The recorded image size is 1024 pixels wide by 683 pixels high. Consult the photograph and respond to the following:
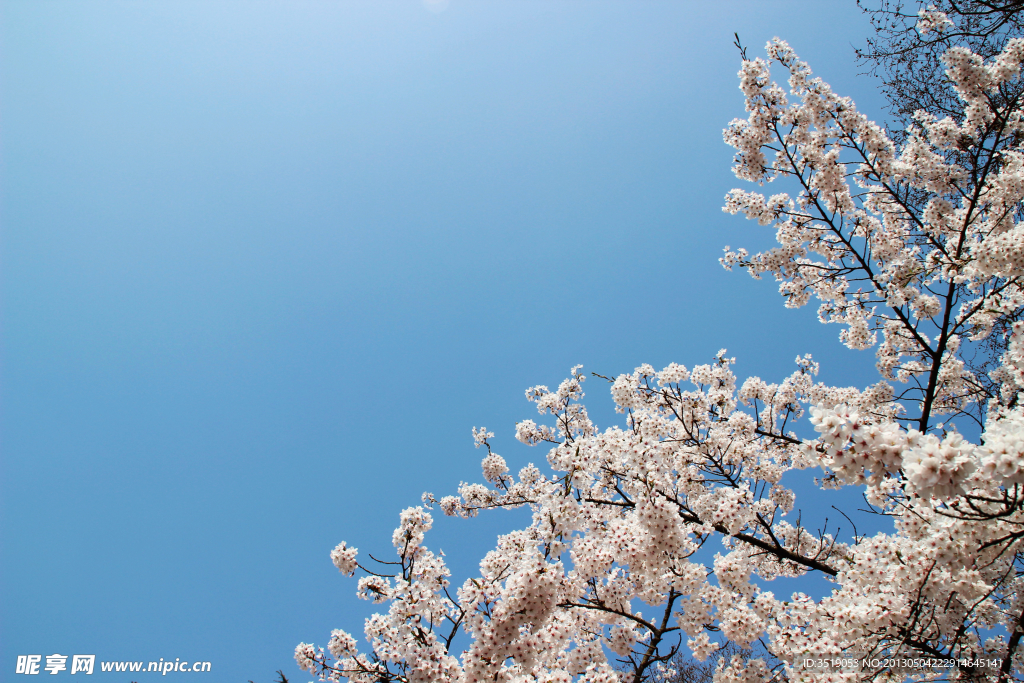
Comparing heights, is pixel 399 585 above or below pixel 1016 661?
above

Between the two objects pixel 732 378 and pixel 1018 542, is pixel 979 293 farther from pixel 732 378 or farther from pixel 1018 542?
pixel 1018 542

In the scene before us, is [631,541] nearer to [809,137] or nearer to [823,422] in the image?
[823,422]

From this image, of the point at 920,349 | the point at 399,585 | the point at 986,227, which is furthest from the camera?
the point at 920,349

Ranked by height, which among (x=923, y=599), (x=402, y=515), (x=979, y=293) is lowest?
(x=923, y=599)

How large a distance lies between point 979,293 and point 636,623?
881 cm

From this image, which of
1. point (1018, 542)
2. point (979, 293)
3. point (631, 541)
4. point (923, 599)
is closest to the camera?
point (1018, 542)

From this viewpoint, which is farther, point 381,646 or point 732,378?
point 732,378

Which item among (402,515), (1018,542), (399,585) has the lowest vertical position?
(1018,542)

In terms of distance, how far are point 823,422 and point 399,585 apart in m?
4.46

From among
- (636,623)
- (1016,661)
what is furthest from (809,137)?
(636,623)

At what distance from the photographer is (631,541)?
5.61 m

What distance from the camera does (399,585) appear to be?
4.68 metres

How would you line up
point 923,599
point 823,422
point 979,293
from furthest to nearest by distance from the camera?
point 979,293, point 923,599, point 823,422

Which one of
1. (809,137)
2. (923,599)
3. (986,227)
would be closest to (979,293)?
(986,227)
